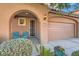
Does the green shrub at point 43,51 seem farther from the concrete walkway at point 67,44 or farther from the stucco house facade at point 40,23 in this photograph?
the stucco house facade at point 40,23

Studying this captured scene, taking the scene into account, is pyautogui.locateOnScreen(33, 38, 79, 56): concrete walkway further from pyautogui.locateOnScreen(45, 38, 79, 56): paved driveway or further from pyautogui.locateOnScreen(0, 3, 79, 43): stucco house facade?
pyautogui.locateOnScreen(0, 3, 79, 43): stucco house facade

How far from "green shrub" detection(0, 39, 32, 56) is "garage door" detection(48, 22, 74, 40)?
6.21ft

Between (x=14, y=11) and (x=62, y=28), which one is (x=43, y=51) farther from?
(x=14, y=11)

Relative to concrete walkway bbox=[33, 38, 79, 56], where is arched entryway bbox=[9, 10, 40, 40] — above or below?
above

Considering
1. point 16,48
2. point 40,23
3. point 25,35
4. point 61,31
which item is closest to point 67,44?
point 61,31

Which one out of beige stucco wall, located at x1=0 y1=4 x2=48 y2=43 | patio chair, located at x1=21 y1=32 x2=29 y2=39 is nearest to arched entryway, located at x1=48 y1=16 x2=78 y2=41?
beige stucco wall, located at x1=0 y1=4 x2=48 y2=43

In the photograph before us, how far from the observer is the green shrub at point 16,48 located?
19.9 feet

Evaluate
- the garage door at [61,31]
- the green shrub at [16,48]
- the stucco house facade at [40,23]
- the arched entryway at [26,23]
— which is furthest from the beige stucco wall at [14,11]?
the green shrub at [16,48]

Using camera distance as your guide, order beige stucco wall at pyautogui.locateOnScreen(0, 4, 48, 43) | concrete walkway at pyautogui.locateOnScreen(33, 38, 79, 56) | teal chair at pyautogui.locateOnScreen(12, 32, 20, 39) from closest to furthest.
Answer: beige stucco wall at pyautogui.locateOnScreen(0, 4, 48, 43) < teal chair at pyautogui.locateOnScreen(12, 32, 20, 39) < concrete walkway at pyautogui.locateOnScreen(33, 38, 79, 56)

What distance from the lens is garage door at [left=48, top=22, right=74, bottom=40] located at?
774 cm

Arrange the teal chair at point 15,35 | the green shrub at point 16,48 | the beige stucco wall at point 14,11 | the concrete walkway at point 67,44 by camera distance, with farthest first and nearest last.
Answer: the concrete walkway at point 67,44 → the teal chair at point 15,35 → the beige stucco wall at point 14,11 → the green shrub at point 16,48

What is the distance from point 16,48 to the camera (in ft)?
20.0

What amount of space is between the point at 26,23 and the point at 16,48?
2.49 metres

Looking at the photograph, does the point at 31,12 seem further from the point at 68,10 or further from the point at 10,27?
the point at 68,10
